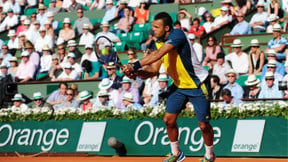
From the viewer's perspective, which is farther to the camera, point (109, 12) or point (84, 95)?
point (109, 12)

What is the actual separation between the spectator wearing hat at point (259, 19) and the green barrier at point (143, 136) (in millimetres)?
4241

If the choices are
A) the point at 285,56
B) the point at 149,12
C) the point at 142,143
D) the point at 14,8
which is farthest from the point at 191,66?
the point at 14,8

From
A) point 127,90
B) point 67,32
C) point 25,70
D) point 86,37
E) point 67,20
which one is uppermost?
point 67,20

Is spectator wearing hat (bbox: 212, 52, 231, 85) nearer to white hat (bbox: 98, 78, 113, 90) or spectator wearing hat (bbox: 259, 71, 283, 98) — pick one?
spectator wearing hat (bbox: 259, 71, 283, 98)

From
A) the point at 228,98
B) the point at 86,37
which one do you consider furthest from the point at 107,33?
the point at 228,98

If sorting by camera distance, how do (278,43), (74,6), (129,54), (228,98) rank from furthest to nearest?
(74,6) < (129,54) < (278,43) < (228,98)

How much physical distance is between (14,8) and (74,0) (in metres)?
3.11

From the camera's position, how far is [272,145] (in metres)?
13.6

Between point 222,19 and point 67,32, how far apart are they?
499 cm

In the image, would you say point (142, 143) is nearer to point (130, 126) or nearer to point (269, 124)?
point (130, 126)

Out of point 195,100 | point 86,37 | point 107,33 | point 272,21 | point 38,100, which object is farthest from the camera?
point 86,37

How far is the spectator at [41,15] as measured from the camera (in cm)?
2265

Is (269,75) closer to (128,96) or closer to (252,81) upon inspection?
(252,81)

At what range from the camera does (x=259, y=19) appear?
17.7m
